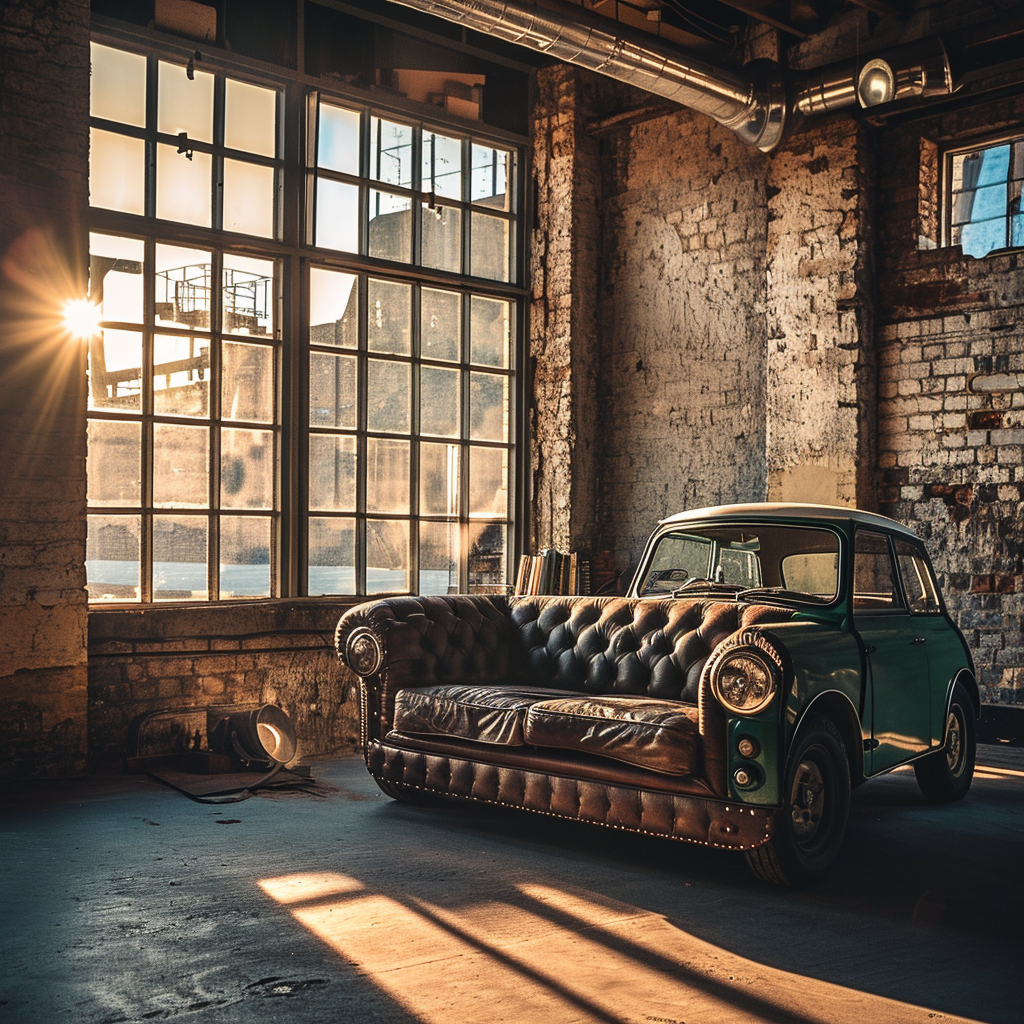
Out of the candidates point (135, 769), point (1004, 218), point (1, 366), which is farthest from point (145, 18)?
point (1004, 218)

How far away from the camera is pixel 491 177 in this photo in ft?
24.3

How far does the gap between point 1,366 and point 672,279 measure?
4260 millimetres

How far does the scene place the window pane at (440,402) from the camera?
6.96 meters

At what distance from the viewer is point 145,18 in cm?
580

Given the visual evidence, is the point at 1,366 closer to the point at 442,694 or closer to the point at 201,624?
the point at 201,624

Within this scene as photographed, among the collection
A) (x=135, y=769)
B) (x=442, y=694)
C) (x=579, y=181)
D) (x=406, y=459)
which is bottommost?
(x=135, y=769)

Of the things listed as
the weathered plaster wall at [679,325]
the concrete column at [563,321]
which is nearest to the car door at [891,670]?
the weathered plaster wall at [679,325]

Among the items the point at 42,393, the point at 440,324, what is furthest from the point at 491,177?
the point at 42,393

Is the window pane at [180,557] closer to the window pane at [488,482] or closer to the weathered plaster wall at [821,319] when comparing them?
the window pane at [488,482]

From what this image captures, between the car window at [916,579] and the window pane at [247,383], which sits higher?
the window pane at [247,383]

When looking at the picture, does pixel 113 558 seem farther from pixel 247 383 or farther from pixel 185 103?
pixel 185 103

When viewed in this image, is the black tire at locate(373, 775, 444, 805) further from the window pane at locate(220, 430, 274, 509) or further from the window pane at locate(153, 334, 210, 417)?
the window pane at locate(153, 334, 210, 417)

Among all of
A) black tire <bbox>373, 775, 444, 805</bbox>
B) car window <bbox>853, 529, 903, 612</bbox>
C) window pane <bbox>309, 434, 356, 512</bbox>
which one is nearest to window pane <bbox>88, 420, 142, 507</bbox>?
window pane <bbox>309, 434, 356, 512</bbox>

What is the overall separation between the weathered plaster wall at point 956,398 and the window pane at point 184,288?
396 cm
